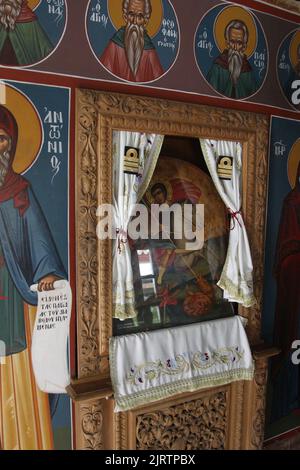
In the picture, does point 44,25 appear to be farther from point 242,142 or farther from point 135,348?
point 135,348

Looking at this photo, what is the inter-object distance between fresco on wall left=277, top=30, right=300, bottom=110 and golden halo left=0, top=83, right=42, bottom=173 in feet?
6.66

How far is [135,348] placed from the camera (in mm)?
2441

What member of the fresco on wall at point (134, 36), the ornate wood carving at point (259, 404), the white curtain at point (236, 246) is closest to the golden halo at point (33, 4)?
the fresco on wall at point (134, 36)

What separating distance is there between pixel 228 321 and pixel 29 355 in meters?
1.48

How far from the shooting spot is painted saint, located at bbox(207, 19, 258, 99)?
2.67 m

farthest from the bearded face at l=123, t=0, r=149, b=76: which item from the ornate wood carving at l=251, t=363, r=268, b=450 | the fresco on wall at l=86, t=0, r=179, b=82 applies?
the ornate wood carving at l=251, t=363, r=268, b=450

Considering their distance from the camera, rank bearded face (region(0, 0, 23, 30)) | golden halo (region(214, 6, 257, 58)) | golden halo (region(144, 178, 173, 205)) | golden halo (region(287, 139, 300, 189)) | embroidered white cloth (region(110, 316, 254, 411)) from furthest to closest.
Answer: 1. golden halo (region(287, 139, 300, 189))
2. golden halo (region(214, 6, 257, 58))
3. golden halo (region(144, 178, 173, 205))
4. embroidered white cloth (region(110, 316, 254, 411))
5. bearded face (region(0, 0, 23, 30))

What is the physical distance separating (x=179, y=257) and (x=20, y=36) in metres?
1.72

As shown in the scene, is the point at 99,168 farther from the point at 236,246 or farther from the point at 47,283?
the point at 236,246

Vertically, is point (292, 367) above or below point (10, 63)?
below

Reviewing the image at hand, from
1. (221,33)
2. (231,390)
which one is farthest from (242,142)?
(231,390)

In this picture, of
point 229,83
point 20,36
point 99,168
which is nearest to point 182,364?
point 99,168

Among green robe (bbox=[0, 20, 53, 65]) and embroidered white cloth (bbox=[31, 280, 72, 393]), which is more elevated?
green robe (bbox=[0, 20, 53, 65])

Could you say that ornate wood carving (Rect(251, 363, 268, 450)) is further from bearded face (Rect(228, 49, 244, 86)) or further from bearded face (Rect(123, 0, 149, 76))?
bearded face (Rect(123, 0, 149, 76))
